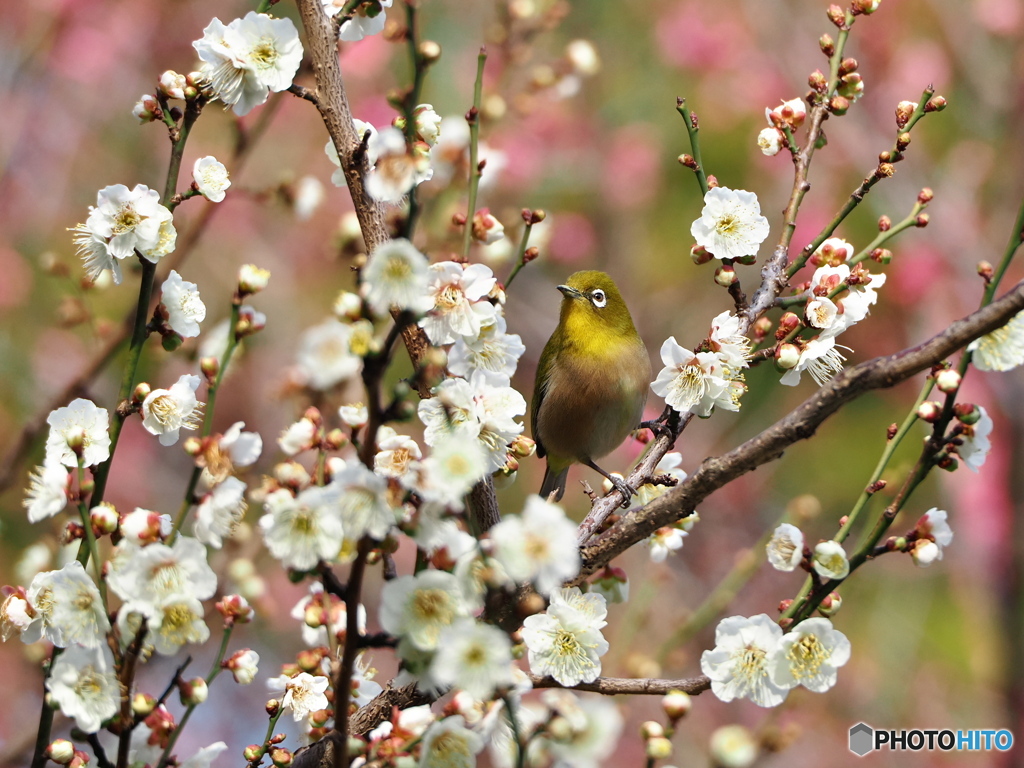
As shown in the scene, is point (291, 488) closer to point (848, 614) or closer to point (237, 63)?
point (237, 63)

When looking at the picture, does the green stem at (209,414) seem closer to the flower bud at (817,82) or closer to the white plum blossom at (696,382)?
the white plum blossom at (696,382)

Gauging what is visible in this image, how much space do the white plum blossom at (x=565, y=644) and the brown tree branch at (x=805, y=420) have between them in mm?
143

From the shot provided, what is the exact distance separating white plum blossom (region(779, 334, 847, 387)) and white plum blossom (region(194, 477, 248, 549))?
1.15m

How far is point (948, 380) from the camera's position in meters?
1.68

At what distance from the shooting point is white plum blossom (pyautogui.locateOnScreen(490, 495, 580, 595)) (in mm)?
1225

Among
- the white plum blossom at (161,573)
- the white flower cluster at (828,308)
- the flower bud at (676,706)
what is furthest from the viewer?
the white flower cluster at (828,308)

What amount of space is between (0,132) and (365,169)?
4626mm

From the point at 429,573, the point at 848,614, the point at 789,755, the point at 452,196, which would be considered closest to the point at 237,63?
the point at 429,573

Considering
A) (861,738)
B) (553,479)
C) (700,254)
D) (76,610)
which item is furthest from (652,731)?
(553,479)

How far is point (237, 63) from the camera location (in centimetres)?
177

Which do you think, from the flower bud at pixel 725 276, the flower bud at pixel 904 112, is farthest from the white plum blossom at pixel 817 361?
the flower bud at pixel 904 112

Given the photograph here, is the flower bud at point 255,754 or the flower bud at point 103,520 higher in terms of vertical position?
the flower bud at point 103,520

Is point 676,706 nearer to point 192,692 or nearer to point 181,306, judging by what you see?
point 192,692

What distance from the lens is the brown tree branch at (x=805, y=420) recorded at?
1.44 meters
